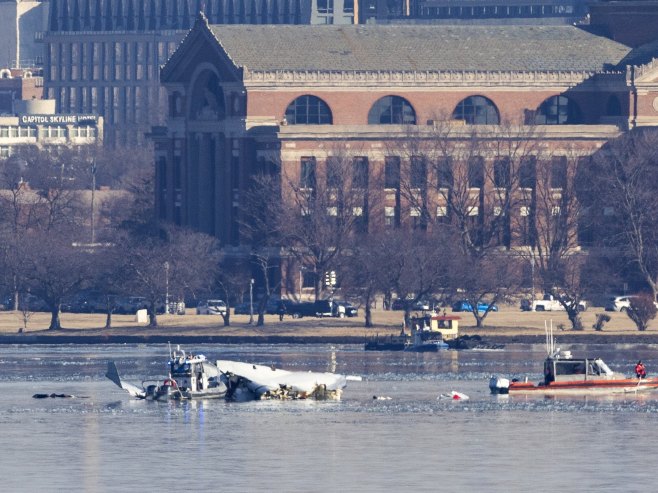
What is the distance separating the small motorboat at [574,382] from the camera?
147875mm

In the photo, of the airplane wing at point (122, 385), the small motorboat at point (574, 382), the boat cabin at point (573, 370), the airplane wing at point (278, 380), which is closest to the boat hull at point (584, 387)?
the small motorboat at point (574, 382)

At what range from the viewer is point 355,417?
13612cm

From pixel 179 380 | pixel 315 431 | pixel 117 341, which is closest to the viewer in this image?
pixel 315 431

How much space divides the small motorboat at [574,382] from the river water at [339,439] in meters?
1.90

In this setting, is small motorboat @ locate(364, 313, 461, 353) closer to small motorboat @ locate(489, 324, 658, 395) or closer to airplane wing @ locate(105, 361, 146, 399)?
small motorboat @ locate(489, 324, 658, 395)

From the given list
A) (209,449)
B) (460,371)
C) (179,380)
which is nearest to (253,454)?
(209,449)

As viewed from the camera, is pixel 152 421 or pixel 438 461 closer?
pixel 438 461

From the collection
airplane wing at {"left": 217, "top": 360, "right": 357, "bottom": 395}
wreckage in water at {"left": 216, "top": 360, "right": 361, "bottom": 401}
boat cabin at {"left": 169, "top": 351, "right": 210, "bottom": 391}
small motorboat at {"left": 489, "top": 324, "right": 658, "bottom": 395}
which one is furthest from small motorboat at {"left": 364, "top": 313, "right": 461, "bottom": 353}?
wreckage in water at {"left": 216, "top": 360, "right": 361, "bottom": 401}

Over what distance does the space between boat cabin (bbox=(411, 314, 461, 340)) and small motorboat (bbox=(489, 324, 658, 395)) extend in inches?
1643

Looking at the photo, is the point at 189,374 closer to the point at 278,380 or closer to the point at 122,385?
the point at 122,385

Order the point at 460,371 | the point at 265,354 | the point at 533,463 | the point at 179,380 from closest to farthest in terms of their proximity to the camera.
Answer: the point at 533,463
the point at 179,380
the point at 460,371
the point at 265,354

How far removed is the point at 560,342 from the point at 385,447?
225ft

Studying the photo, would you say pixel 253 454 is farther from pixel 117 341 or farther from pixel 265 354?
pixel 117 341

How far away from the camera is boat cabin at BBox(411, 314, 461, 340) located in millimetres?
192625
